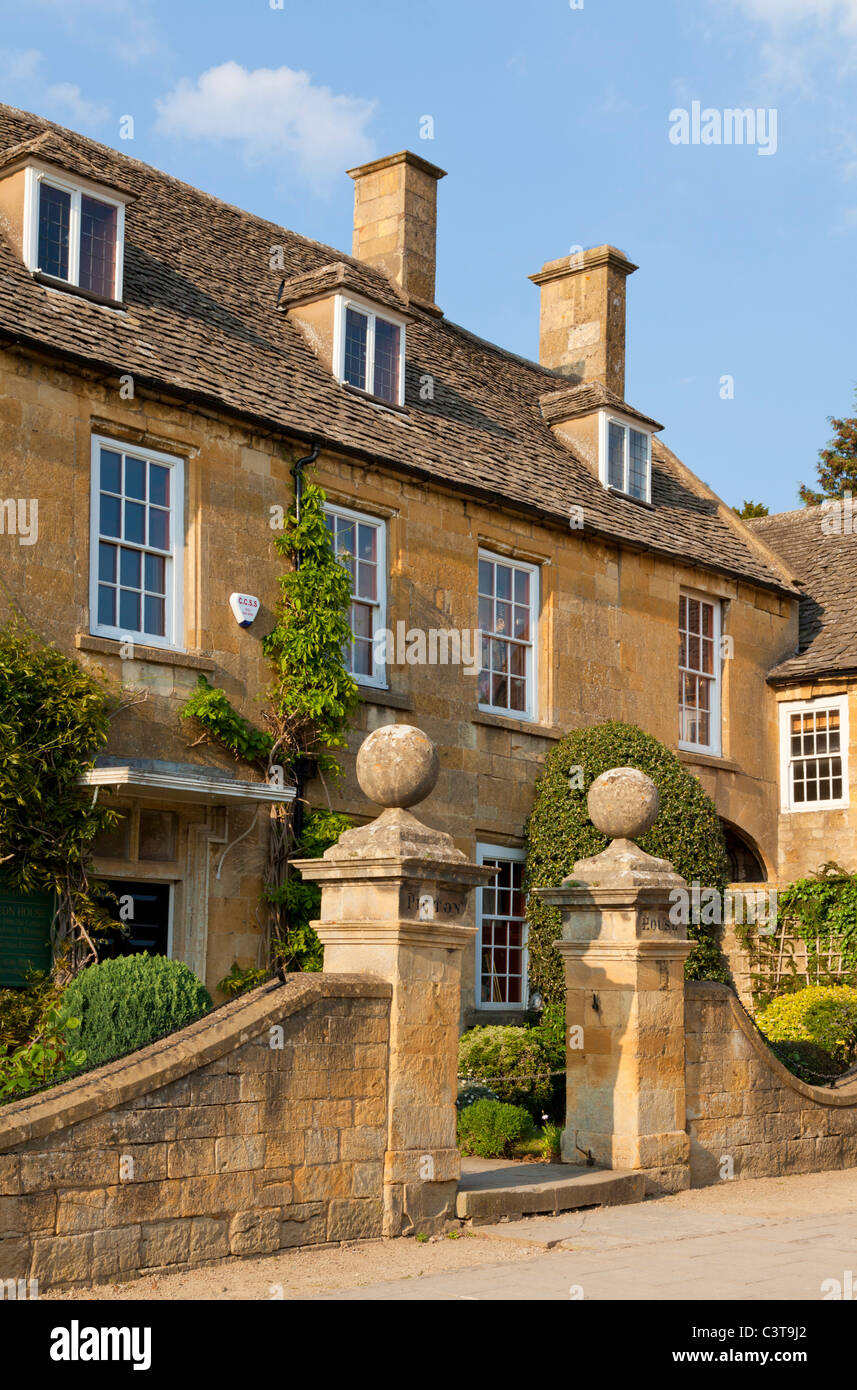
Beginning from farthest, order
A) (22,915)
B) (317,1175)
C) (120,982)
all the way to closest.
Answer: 1. (22,915)
2. (120,982)
3. (317,1175)

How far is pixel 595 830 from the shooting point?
16125 millimetres

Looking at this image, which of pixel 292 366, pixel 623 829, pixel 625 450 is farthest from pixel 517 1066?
pixel 625 450

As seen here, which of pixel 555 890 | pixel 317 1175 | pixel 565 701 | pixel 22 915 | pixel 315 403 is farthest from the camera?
pixel 565 701

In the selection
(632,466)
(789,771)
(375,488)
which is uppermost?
(632,466)

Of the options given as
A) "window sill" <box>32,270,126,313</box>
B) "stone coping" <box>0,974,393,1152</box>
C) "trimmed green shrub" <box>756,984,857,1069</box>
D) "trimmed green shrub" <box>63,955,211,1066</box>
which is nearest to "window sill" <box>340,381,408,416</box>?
"window sill" <box>32,270,126,313</box>

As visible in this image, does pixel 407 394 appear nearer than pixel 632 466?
Yes

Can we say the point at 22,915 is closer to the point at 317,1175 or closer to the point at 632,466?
the point at 317,1175

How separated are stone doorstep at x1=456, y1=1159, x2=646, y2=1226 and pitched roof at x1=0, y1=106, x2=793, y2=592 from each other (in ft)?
22.7

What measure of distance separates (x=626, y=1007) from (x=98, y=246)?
26.4ft

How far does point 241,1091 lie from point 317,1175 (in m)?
0.79

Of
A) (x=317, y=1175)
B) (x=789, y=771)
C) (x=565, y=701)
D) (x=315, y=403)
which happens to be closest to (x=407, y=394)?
(x=315, y=403)

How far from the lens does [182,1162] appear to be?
310 inches

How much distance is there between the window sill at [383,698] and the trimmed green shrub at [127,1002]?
4.97m

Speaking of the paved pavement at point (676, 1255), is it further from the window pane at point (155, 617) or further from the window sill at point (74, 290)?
the window sill at point (74, 290)
